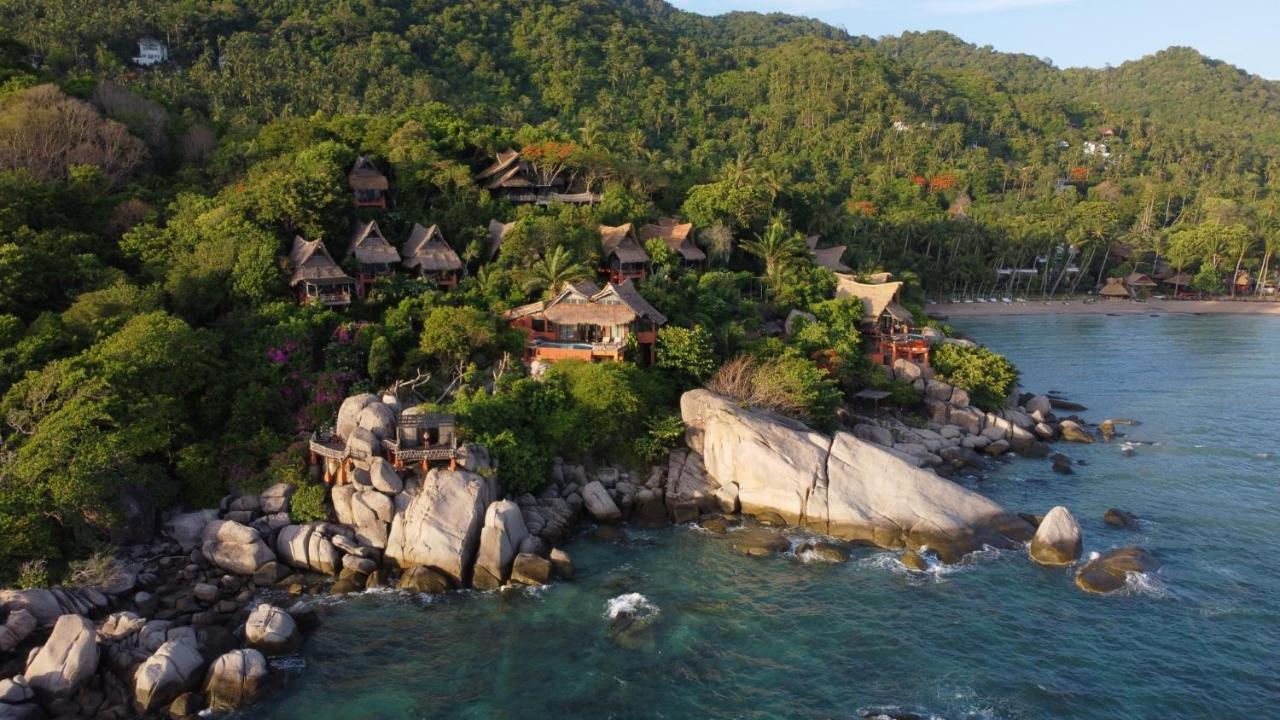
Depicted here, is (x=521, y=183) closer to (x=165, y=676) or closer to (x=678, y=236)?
(x=678, y=236)

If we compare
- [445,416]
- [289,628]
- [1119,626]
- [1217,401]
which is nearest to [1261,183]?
[1217,401]

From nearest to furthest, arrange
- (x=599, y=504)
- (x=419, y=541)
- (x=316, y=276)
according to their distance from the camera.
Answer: (x=419, y=541) < (x=599, y=504) < (x=316, y=276)

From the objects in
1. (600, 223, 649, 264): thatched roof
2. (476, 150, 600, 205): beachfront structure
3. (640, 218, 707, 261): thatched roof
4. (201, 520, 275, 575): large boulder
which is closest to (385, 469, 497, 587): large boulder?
(201, 520, 275, 575): large boulder

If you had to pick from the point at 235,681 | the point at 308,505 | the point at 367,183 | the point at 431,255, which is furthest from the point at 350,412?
the point at 367,183

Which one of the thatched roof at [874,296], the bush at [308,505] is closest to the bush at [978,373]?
the thatched roof at [874,296]

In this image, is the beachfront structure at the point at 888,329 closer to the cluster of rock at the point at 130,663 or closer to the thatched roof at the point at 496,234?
the thatched roof at the point at 496,234

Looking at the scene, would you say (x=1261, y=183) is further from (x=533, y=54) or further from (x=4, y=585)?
(x=4, y=585)

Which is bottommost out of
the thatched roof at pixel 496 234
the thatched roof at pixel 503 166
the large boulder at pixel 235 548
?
the large boulder at pixel 235 548
